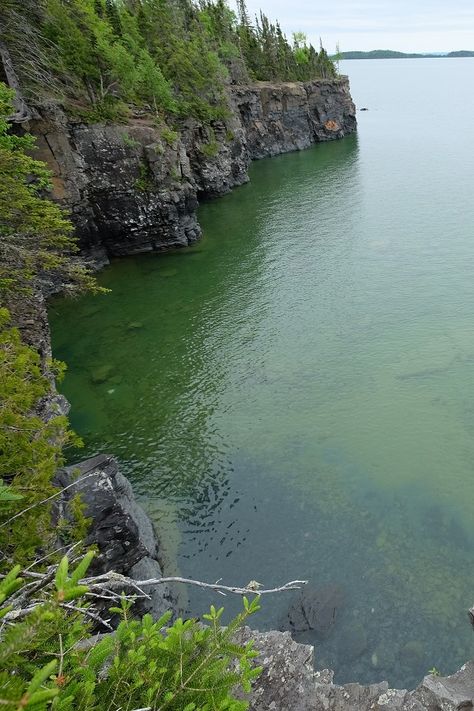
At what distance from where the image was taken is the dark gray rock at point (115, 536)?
13438mm

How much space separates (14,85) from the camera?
30797 mm

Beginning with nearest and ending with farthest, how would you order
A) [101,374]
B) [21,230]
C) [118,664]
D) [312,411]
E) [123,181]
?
[118,664], [21,230], [312,411], [101,374], [123,181]

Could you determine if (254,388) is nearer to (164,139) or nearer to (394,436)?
(394,436)

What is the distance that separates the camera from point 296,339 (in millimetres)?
28891

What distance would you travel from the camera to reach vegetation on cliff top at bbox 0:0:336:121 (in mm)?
33688

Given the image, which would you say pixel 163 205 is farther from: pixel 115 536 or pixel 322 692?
pixel 322 692

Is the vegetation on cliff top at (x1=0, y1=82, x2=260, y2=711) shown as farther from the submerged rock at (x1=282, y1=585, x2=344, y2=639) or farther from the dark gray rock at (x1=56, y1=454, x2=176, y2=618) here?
the submerged rock at (x1=282, y1=585, x2=344, y2=639)

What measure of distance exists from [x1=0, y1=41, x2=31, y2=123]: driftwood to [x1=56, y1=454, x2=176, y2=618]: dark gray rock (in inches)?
1043

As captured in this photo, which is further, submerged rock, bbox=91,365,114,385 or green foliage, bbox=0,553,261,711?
submerged rock, bbox=91,365,114,385

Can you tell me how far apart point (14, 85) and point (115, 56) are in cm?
1390

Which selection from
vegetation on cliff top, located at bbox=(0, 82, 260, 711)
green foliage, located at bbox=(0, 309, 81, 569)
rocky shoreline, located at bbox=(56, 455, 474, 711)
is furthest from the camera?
green foliage, located at bbox=(0, 309, 81, 569)

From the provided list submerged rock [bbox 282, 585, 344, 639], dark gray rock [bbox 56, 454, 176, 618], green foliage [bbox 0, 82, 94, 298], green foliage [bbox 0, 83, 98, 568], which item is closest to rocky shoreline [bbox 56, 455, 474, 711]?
green foliage [bbox 0, 83, 98, 568]

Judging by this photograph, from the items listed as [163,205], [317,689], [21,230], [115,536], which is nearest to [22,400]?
[115,536]

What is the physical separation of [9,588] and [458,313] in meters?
32.0
